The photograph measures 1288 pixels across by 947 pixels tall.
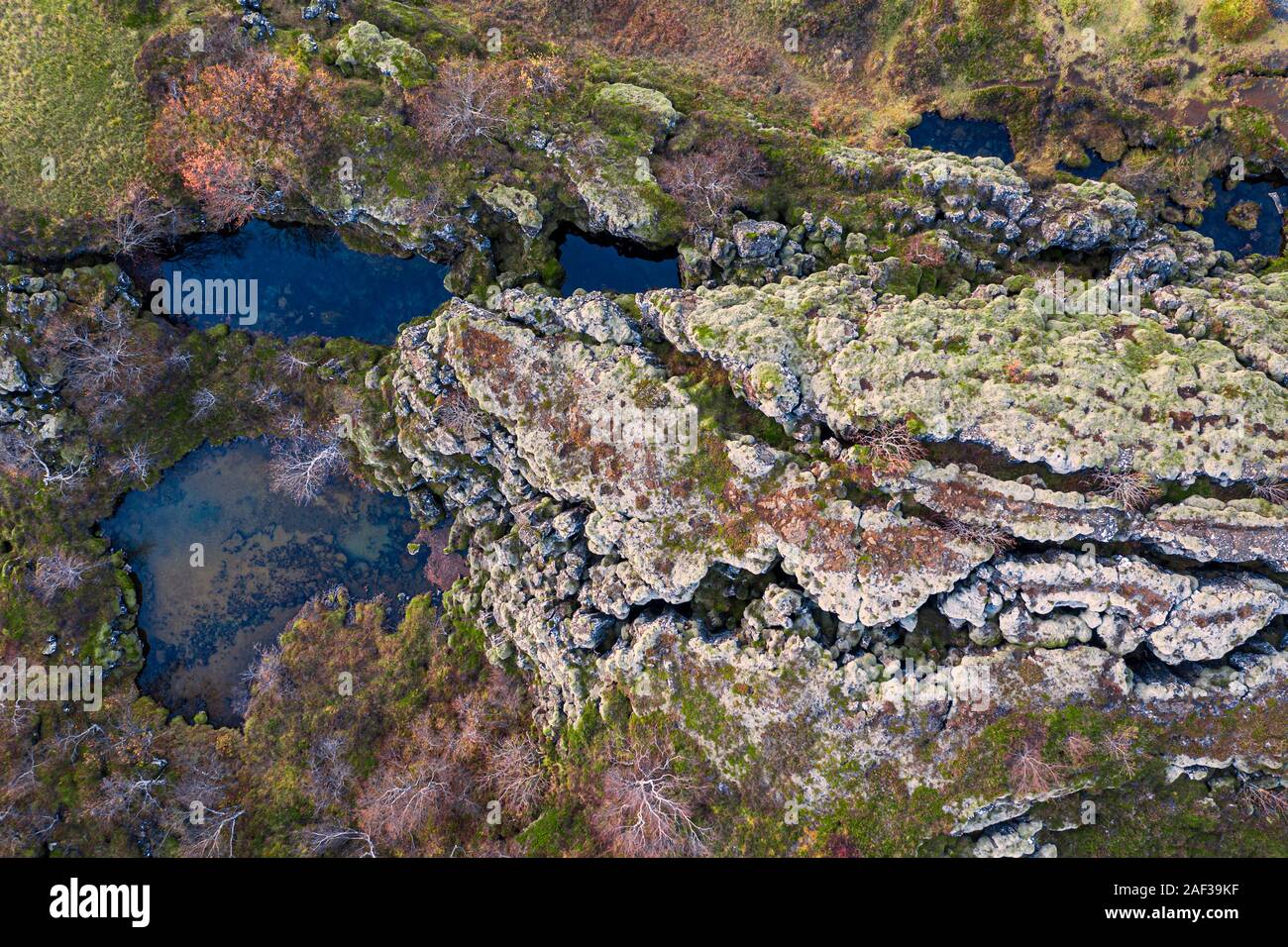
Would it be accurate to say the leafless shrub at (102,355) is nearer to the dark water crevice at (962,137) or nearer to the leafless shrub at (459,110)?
the leafless shrub at (459,110)

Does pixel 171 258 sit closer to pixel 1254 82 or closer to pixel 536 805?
pixel 536 805

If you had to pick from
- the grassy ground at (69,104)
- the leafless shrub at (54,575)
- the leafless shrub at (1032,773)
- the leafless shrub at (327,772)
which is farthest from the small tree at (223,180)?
the leafless shrub at (1032,773)

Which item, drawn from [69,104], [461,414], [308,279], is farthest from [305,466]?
[69,104]

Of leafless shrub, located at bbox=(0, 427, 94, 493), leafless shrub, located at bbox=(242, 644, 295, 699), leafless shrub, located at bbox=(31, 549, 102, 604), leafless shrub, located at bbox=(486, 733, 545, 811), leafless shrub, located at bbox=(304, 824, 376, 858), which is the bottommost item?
leafless shrub, located at bbox=(304, 824, 376, 858)

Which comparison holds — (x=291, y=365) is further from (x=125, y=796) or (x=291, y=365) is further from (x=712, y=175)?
(x=712, y=175)

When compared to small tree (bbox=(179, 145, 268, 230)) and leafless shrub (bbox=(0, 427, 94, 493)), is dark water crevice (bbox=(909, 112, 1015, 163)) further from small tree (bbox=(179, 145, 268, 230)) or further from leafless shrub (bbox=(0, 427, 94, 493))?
leafless shrub (bbox=(0, 427, 94, 493))

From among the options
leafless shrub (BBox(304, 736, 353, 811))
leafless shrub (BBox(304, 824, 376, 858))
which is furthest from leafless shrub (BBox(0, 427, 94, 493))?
leafless shrub (BBox(304, 824, 376, 858))
